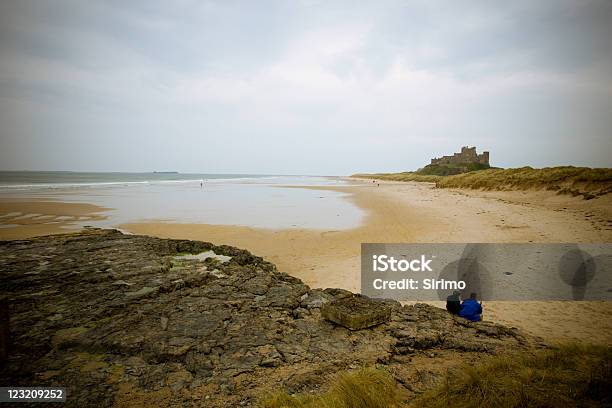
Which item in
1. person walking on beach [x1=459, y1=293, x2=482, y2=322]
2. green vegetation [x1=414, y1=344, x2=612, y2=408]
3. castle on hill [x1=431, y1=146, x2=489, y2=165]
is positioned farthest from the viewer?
castle on hill [x1=431, y1=146, x2=489, y2=165]

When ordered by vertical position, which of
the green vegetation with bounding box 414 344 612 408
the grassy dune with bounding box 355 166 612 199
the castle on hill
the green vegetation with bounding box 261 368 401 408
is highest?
the castle on hill

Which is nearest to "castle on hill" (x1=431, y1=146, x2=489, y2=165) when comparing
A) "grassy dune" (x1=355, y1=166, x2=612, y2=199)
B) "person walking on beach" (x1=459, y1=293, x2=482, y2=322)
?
"grassy dune" (x1=355, y1=166, x2=612, y2=199)

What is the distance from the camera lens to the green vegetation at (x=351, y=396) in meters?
2.71

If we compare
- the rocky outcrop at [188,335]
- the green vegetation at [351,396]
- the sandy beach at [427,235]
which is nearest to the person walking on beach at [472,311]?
the rocky outcrop at [188,335]

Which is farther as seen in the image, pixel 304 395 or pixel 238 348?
pixel 238 348

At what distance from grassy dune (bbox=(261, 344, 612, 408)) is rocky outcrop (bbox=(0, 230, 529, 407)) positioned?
462 millimetres

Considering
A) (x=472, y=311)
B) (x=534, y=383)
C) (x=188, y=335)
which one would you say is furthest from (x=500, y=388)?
(x=188, y=335)

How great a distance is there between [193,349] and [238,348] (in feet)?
2.09

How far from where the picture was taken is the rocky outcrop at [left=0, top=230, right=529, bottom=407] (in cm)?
327

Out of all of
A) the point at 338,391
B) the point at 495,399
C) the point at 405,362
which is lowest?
the point at 405,362

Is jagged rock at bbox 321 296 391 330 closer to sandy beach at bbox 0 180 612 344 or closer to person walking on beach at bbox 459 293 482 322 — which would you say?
person walking on beach at bbox 459 293 482 322

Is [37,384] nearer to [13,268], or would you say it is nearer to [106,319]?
[106,319]

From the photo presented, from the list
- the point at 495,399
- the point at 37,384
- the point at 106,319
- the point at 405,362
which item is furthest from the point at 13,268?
the point at 495,399

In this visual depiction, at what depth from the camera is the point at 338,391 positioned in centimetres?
287
